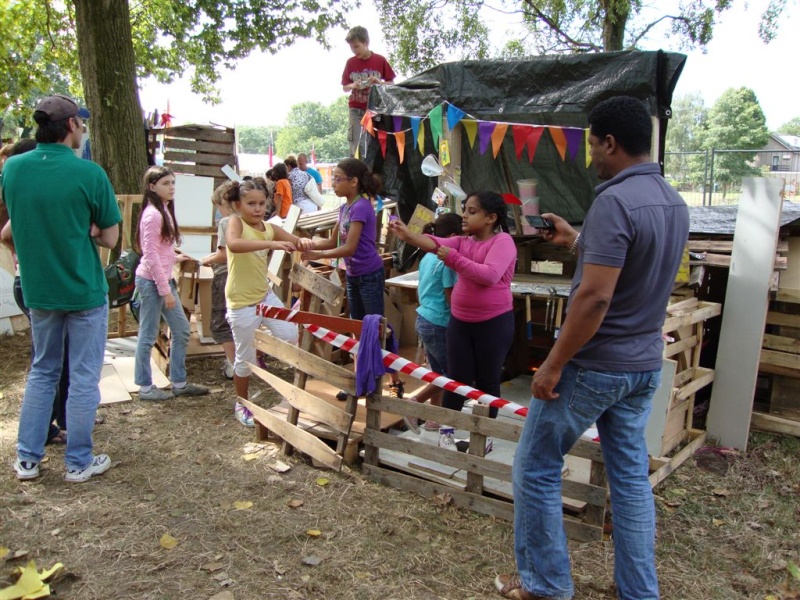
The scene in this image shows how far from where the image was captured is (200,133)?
45.4 feet

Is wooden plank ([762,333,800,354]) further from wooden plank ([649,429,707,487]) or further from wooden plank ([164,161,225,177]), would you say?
wooden plank ([164,161,225,177])

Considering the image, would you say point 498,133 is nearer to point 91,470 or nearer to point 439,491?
point 439,491

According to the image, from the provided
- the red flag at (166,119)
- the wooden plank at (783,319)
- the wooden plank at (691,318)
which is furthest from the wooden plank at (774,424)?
the red flag at (166,119)

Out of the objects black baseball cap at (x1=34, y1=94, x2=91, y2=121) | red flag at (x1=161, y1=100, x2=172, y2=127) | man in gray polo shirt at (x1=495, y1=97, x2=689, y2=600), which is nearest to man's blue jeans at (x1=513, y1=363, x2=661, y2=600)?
man in gray polo shirt at (x1=495, y1=97, x2=689, y2=600)

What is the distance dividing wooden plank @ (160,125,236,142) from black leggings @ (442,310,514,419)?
37.2 feet

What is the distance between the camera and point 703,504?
3.87 m

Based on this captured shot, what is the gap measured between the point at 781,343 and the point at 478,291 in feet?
8.86

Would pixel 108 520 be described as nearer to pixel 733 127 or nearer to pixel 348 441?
pixel 348 441

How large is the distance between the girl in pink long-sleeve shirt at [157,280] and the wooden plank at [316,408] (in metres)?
1.45

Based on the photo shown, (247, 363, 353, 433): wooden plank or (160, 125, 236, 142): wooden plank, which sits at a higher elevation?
(160, 125, 236, 142): wooden plank

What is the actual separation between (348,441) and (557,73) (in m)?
3.88

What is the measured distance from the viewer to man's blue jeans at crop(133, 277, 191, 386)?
5.23m

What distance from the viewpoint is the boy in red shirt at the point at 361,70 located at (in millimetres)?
8359

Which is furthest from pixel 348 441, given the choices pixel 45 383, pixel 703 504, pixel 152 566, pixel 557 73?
pixel 557 73
